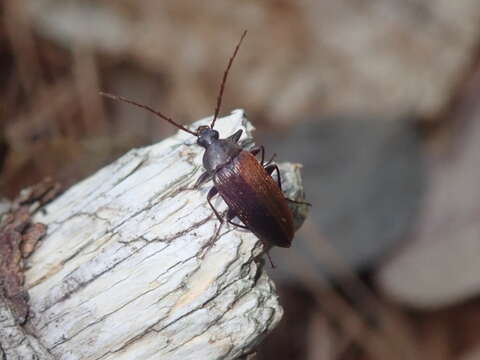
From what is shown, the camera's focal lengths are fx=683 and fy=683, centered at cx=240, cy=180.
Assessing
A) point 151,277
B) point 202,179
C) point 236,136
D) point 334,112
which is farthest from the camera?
point 334,112

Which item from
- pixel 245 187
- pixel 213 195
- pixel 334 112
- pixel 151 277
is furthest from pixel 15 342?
pixel 334 112

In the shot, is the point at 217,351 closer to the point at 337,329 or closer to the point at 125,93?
the point at 337,329

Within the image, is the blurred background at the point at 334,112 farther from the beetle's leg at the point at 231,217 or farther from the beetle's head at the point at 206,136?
the beetle's leg at the point at 231,217

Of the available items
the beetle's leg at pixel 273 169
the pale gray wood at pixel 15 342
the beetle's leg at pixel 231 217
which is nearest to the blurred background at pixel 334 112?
the beetle's leg at pixel 273 169

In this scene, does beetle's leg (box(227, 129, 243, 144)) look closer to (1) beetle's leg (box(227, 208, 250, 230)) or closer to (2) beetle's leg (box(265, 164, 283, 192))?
(2) beetle's leg (box(265, 164, 283, 192))

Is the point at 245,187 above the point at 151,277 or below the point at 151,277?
above

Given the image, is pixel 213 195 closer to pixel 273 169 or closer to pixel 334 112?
pixel 273 169

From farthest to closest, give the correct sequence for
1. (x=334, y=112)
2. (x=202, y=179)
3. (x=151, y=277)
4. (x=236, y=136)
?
(x=334, y=112) → (x=236, y=136) → (x=202, y=179) → (x=151, y=277)
